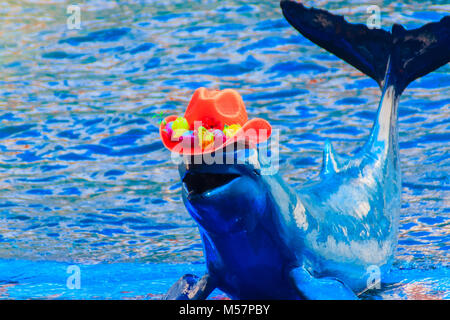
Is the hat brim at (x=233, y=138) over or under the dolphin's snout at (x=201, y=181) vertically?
over

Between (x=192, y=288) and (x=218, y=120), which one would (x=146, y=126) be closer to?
(x=192, y=288)

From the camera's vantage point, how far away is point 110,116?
8.34 m

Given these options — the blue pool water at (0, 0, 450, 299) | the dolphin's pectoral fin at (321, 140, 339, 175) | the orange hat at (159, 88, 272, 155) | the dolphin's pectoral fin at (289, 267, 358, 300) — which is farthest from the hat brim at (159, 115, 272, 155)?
the blue pool water at (0, 0, 450, 299)

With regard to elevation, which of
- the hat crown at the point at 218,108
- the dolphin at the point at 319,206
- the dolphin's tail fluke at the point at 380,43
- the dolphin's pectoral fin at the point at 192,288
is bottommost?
the dolphin's pectoral fin at the point at 192,288

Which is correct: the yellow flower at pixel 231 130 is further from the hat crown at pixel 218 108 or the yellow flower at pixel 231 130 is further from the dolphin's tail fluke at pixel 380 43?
the dolphin's tail fluke at pixel 380 43

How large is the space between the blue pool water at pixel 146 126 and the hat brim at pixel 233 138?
1452 mm

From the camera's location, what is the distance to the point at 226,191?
10.9 feet

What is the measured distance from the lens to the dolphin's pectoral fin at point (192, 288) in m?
3.79

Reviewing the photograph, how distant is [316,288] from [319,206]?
1.91 feet

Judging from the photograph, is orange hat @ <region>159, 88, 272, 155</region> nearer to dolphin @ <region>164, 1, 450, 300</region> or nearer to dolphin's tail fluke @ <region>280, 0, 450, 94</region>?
dolphin @ <region>164, 1, 450, 300</region>

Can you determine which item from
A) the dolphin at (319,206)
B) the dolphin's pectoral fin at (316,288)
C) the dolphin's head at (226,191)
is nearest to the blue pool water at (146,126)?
the dolphin at (319,206)

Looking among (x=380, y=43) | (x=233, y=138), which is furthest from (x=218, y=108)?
(x=380, y=43)

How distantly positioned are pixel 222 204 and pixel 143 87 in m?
5.92

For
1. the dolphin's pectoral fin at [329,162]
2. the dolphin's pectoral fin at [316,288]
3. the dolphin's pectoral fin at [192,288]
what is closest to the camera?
the dolphin's pectoral fin at [316,288]
